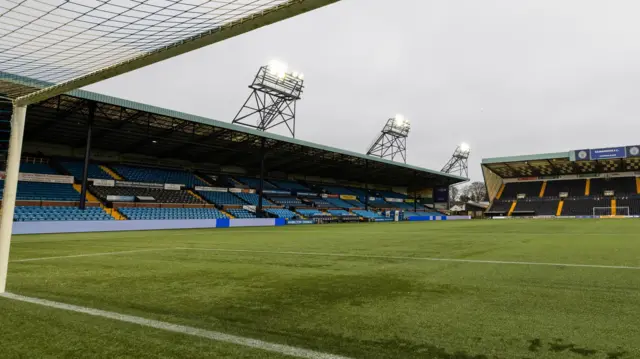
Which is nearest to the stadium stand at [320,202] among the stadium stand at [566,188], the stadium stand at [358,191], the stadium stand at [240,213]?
the stadium stand at [358,191]

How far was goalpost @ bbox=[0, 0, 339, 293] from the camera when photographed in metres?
3.71

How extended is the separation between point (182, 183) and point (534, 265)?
3128cm

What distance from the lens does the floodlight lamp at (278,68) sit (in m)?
38.3

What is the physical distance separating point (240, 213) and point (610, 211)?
4988 centimetres

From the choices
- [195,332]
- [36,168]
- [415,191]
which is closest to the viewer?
[195,332]

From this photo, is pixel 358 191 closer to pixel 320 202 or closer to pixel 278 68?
pixel 320 202

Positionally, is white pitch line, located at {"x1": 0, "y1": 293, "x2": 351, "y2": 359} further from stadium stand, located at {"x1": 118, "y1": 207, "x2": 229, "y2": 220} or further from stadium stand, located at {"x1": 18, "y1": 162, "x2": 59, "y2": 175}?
stadium stand, located at {"x1": 18, "y1": 162, "x2": 59, "y2": 175}

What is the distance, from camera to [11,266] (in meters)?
6.10

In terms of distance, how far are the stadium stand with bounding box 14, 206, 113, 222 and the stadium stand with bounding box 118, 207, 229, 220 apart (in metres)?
1.84

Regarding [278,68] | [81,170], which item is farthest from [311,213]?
[81,170]

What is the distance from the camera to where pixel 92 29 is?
4445 mm

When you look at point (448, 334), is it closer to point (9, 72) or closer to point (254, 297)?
point (254, 297)

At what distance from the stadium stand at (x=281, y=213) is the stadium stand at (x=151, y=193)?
671 cm

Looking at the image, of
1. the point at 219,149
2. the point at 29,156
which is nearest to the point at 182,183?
the point at 219,149
